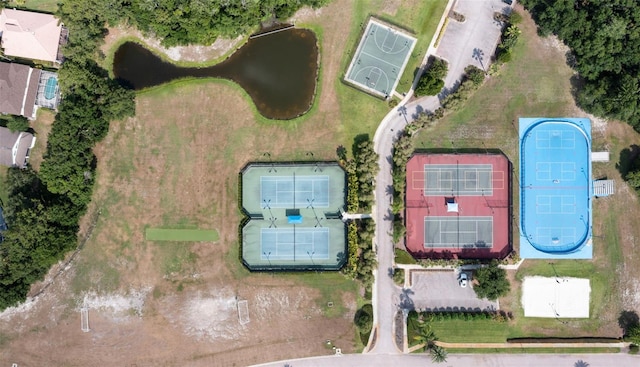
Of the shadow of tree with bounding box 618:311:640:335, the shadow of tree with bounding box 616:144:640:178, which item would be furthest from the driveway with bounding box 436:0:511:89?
the shadow of tree with bounding box 618:311:640:335

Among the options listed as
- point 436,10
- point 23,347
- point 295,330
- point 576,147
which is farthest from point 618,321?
point 23,347

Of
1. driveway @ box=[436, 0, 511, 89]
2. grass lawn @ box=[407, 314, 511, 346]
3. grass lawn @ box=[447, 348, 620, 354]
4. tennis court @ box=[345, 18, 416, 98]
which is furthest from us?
tennis court @ box=[345, 18, 416, 98]

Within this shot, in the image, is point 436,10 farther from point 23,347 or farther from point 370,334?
point 23,347

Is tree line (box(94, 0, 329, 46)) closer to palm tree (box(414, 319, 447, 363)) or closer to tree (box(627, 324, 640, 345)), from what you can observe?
palm tree (box(414, 319, 447, 363))

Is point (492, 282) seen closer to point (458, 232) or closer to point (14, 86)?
point (458, 232)

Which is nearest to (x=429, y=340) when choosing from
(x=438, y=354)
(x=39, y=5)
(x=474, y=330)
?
(x=438, y=354)
